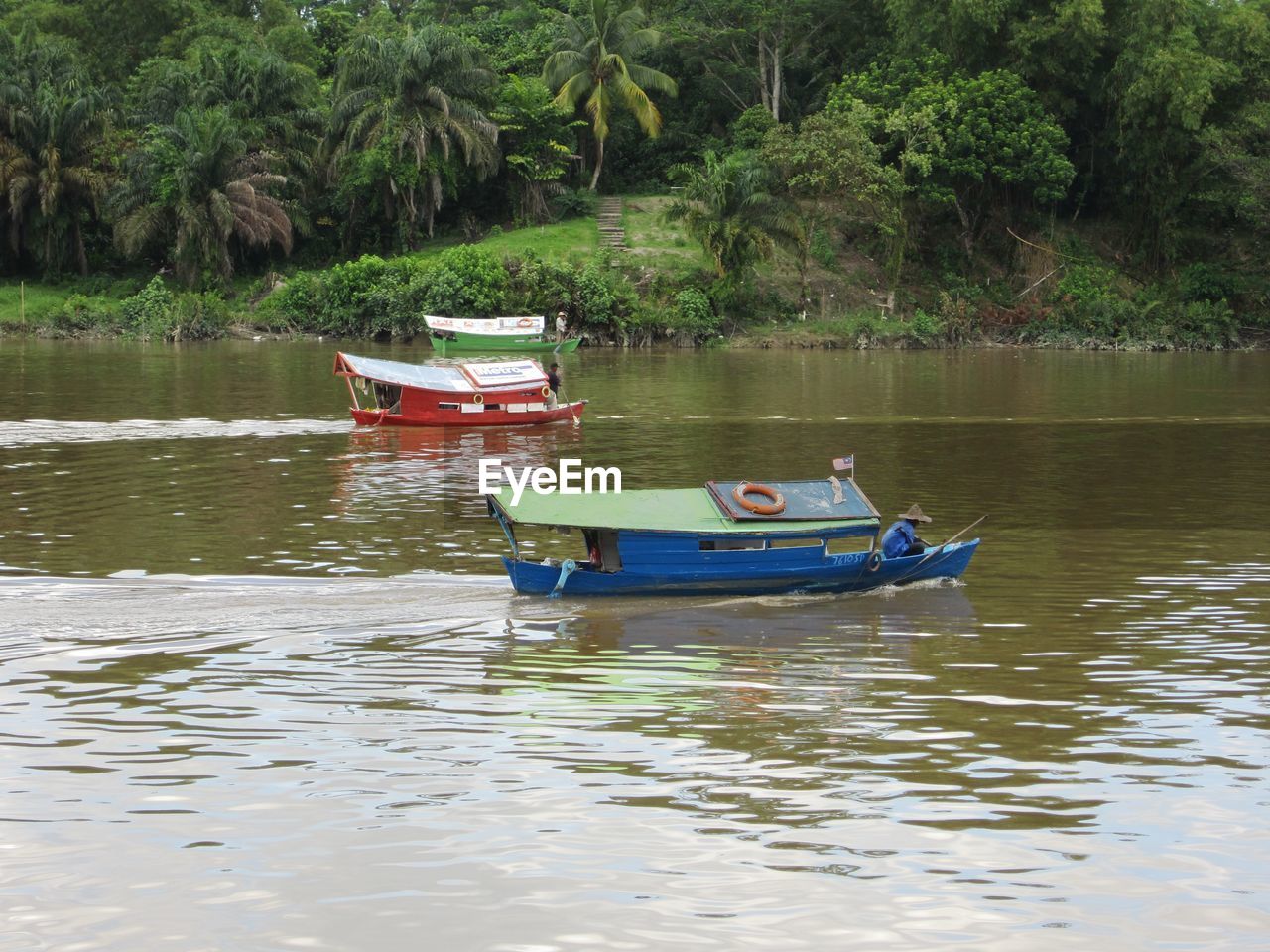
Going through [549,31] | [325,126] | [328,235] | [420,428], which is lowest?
[420,428]

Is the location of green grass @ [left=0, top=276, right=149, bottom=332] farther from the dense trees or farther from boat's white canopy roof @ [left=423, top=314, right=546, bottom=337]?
boat's white canopy roof @ [left=423, top=314, right=546, bottom=337]

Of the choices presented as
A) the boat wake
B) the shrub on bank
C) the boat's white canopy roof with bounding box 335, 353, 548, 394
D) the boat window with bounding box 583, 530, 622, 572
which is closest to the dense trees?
the shrub on bank

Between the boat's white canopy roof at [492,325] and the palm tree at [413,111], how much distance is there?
30.7ft

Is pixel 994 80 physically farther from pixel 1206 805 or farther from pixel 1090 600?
pixel 1206 805

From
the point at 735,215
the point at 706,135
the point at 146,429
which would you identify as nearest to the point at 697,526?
the point at 146,429

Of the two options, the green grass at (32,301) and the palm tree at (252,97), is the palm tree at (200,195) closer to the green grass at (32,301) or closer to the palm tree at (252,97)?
the palm tree at (252,97)

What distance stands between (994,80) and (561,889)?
54.7 m

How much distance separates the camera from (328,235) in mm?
65250

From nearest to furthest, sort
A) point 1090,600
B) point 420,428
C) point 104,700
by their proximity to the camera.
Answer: point 104,700
point 1090,600
point 420,428

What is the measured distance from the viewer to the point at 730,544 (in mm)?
16203

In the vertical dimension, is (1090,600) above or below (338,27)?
below

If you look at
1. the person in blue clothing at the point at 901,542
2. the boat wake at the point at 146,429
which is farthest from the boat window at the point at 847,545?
the boat wake at the point at 146,429

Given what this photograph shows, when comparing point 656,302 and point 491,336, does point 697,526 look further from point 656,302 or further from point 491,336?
point 656,302

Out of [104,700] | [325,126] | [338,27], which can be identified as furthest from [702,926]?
[338,27]
